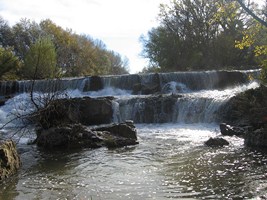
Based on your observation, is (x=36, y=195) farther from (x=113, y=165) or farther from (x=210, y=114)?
(x=210, y=114)

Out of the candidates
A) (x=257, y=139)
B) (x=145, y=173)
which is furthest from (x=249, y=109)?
(x=145, y=173)

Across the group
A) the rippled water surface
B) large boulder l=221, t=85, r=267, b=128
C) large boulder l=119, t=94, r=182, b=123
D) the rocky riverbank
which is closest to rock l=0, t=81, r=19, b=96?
large boulder l=119, t=94, r=182, b=123

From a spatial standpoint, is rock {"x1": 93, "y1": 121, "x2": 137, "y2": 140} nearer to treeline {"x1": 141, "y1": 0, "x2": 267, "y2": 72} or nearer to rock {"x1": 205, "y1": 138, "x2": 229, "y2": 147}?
rock {"x1": 205, "y1": 138, "x2": 229, "y2": 147}

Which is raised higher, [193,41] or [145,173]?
[193,41]

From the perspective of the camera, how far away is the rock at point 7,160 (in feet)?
31.1

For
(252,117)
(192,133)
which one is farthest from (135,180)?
(192,133)

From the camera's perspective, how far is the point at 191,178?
8.87 m

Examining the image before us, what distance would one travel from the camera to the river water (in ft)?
25.8

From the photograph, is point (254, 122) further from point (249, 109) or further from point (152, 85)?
point (152, 85)

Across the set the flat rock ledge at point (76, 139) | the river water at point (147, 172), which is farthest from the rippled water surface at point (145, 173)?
the flat rock ledge at point (76, 139)

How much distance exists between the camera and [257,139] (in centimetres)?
1247

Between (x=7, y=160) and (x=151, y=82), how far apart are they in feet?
64.4

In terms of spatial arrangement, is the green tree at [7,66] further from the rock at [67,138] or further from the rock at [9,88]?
the rock at [67,138]

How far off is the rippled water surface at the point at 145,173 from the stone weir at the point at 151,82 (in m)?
14.5
